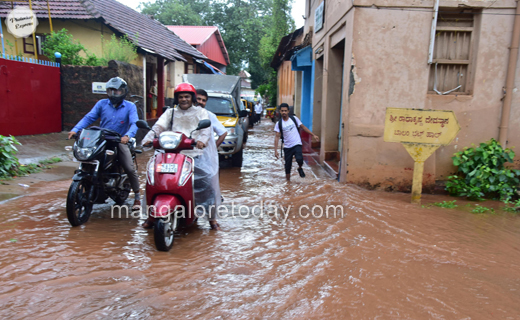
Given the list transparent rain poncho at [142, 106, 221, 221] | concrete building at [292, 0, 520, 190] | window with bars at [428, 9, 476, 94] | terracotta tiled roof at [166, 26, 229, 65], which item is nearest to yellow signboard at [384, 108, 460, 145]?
concrete building at [292, 0, 520, 190]

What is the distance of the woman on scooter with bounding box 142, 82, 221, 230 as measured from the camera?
4.33 meters

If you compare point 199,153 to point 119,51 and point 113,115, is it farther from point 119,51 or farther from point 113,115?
point 119,51

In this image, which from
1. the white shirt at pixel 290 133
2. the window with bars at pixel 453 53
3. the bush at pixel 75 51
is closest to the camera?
the window with bars at pixel 453 53

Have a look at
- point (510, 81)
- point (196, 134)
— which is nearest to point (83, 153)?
point (196, 134)

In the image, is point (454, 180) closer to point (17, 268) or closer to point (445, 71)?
point (445, 71)

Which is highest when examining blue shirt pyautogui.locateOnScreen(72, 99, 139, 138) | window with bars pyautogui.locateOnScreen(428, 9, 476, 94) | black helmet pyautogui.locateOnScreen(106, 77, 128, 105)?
window with bars pyautogui.locateOnScreen(428, 9, 476, 94)

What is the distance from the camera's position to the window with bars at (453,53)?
6.91 meters

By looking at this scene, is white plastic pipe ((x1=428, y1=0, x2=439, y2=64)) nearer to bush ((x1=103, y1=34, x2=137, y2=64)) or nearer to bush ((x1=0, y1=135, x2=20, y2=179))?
bush ((x1=0, y1=135, x2=20, y2=179))

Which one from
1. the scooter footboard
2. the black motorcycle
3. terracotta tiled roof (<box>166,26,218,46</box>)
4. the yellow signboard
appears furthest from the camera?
terracotta tiled roof (<box>166,26,218,46</box>)

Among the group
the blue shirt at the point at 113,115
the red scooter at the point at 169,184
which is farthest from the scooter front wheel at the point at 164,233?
the blue shirt at the point at 113,115

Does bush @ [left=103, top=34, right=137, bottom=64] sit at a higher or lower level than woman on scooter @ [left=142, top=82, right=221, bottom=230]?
higher

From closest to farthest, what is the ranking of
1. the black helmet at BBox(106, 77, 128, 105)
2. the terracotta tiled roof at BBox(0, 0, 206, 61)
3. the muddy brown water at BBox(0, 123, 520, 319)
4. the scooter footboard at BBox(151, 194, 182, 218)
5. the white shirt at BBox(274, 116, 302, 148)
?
the muddy brown water at BBox(0, 123, 520, 319), the scooter footboard at BBox(151, 194, 182, 218), the black helmet at BBox(106, 77, 128, 105), the white shirt at BBox(274, 116, 302, 148), the terracotta tiled roof at BBox(0, 0, 206, 61)

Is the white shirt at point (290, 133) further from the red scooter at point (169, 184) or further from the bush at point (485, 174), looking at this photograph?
the red scooter at point (169, 184)

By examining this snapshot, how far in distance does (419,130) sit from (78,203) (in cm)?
490
